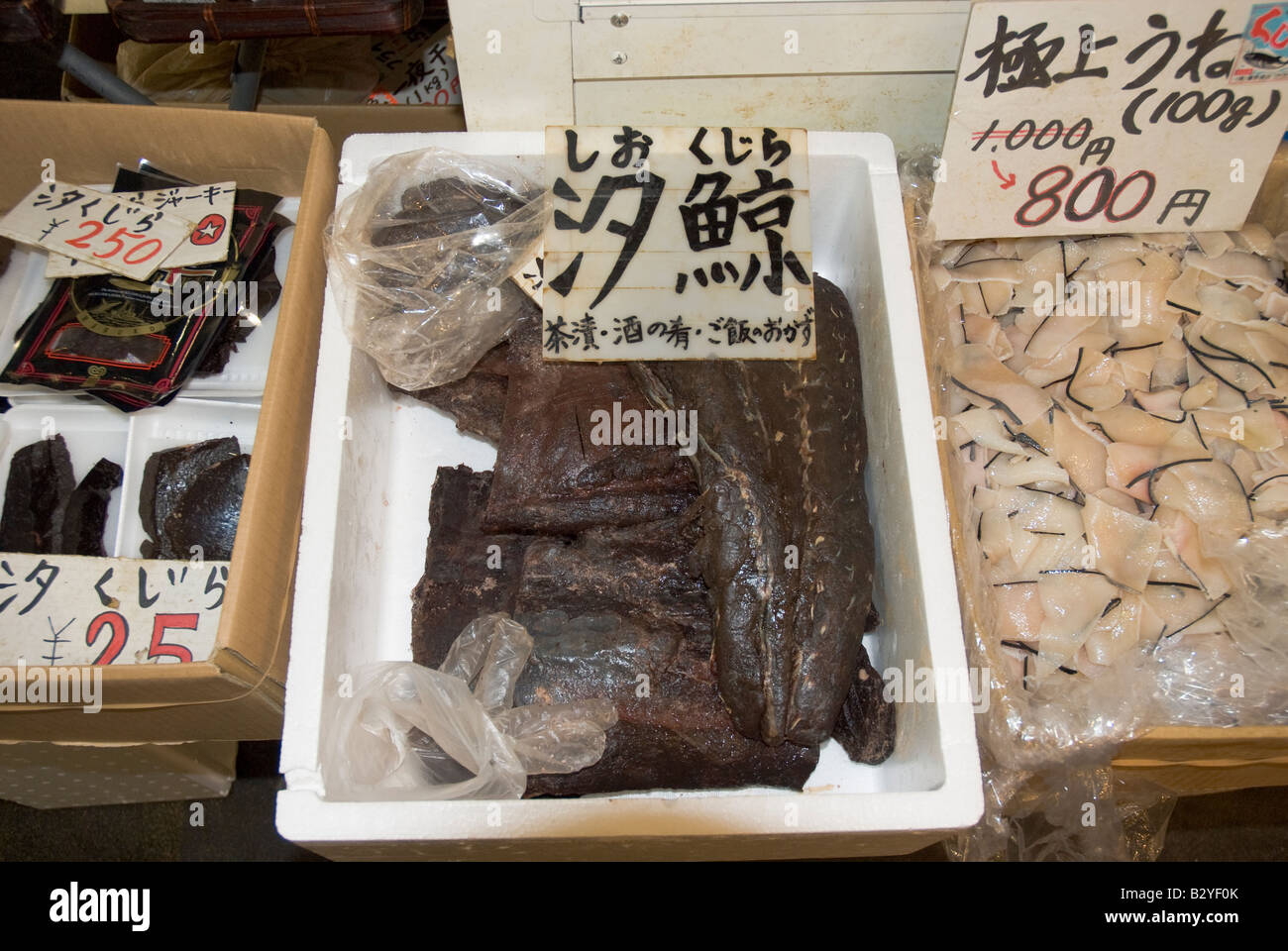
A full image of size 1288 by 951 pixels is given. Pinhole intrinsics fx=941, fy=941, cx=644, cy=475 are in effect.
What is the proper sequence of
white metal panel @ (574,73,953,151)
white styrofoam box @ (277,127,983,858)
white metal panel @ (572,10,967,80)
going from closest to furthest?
white styrofoam box @ (277,127,983,858), white metal panel @ (572,10,967,80), white metal panel @ (574,73,953,151)

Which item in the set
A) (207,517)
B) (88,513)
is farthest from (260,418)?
(88,513)

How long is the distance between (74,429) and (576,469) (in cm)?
136

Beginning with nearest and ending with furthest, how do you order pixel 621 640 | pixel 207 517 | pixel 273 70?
pixel 621 640
pixel 207 517
pixel 273 70

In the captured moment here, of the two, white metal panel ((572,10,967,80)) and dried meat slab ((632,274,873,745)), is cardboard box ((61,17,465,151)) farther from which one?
dried meat slab ((632,274,873,745))

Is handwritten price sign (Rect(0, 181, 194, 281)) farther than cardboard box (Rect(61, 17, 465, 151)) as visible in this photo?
No

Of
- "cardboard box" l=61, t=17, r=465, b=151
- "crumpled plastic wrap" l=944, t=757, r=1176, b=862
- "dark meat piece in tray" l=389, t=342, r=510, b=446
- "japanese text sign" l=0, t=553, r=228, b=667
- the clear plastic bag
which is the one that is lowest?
"crumpled plastic wrap" l=944, t=757, r=1176, b=862

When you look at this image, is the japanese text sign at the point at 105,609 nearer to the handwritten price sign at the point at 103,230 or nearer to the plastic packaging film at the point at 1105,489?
the handwritten price sign at the point at 103,230

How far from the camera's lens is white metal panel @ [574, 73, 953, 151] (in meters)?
2.10

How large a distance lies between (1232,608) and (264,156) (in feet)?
7.86

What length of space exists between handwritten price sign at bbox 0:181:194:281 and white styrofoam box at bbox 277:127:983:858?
507 millimetres

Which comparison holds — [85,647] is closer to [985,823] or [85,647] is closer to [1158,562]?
[985,823]

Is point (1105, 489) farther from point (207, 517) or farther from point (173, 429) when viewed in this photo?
point (173, 429)

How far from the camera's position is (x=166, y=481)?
2.20m

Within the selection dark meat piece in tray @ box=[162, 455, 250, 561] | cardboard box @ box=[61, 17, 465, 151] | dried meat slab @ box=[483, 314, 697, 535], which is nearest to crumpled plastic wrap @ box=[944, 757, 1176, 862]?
dried meat slab @ box=[483, 314, 697, 535]
